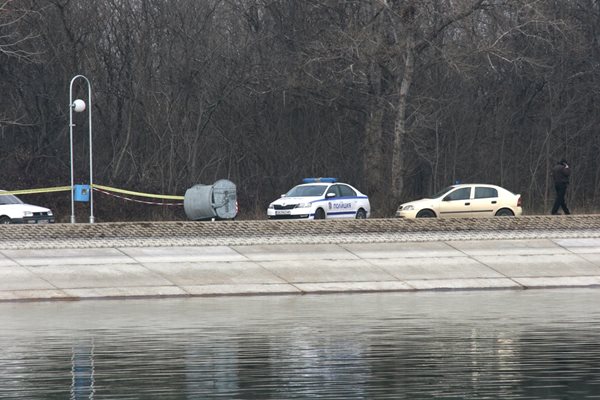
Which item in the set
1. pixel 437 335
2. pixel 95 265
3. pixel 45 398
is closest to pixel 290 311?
pixel 437 335

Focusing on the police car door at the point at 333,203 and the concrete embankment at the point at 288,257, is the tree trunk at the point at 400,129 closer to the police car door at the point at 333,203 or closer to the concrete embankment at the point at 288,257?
the police car door at the point at 333,203

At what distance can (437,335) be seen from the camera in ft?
68.3

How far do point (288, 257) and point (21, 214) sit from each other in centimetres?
1218

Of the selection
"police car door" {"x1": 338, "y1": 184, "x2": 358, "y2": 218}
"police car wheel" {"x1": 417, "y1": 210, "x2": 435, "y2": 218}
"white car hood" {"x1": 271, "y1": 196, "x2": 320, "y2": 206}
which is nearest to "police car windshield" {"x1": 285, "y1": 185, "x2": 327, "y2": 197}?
"white car hood" {"x1": 271, "y1": 196, "x2": 320, "y2": 206}

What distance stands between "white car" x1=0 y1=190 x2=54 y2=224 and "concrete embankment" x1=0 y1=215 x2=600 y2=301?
30.9 ft

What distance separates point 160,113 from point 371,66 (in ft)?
31.4

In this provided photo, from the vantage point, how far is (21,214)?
Answer: 42.7 metres

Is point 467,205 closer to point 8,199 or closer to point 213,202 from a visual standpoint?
point 213,202

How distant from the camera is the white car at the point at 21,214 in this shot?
4256cm

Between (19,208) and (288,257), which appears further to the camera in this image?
(19,208)

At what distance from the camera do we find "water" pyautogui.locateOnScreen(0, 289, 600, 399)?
15289 millimetres

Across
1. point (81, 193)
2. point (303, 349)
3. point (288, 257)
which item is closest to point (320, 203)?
point (81, 193)

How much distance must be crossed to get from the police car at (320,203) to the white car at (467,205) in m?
1.51

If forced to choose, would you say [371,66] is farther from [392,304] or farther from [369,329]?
Answer: [369,329]
